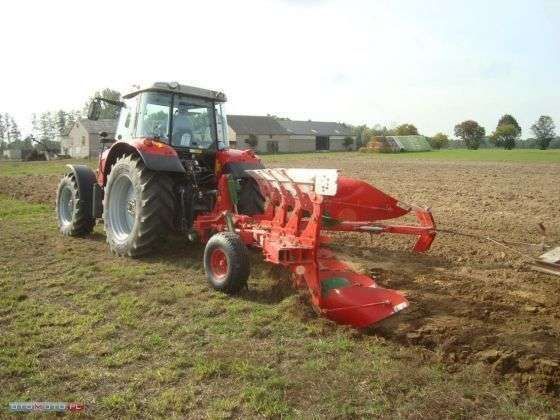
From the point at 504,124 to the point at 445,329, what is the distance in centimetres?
8038

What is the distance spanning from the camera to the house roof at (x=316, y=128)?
216ft

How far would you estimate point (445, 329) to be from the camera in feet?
13.2

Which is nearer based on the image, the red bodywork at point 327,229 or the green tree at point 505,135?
the red bodywork at point 327,229

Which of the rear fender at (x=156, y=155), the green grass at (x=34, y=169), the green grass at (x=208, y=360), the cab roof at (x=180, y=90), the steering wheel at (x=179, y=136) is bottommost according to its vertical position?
the green grass at (x=208, y=360)

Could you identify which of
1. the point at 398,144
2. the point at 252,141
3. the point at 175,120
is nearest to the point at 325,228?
the point at 175,120

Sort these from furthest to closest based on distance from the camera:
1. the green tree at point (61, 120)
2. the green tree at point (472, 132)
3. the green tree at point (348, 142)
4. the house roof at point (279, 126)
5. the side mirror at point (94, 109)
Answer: the green tree at point (61, 120) < the green tree at point (472, 132) < the green tree at point (348, 142) < the house roof at point (279, 126) < the side mirror at point (94, 109)

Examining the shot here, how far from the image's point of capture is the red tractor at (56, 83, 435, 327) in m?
4.53

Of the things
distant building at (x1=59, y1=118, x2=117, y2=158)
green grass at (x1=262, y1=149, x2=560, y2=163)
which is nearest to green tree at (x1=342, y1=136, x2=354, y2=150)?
green grass at (x1=262, y1=149, x2=560, y2=163)

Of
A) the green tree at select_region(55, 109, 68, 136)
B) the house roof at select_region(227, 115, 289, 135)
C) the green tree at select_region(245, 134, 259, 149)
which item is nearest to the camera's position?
the green tree at select_region(245, 134, 259, 149)

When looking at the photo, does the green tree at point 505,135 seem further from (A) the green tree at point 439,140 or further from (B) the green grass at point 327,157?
(B) the green grass at point 327,157

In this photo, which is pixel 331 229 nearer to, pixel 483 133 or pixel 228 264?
pixel 228 264

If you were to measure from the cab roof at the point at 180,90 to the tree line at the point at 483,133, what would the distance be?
2525 inches

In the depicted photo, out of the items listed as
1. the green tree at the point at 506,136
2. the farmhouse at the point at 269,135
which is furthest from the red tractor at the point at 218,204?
the green tree at the point at 506,136

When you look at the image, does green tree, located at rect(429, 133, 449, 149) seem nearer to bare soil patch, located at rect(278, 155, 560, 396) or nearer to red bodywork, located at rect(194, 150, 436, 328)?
bare soil patch, located at rect(278, 155, 560, 396)
